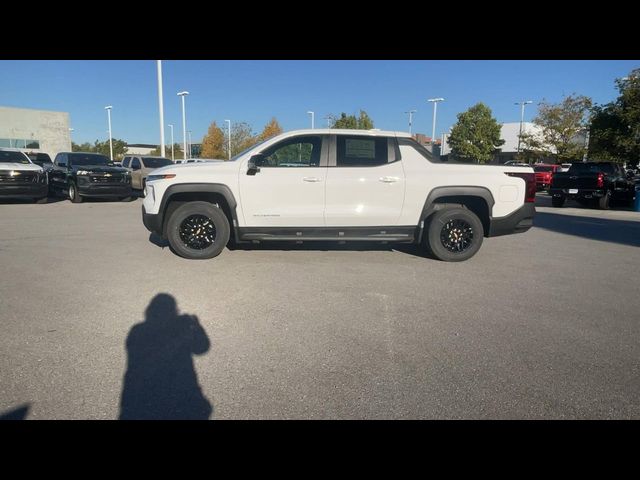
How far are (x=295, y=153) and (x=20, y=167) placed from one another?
11.3m

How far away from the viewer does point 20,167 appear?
12.9 meters

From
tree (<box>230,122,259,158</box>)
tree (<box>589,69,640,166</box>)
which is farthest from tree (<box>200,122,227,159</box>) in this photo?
tree (<box>589,69,640,166</box>)

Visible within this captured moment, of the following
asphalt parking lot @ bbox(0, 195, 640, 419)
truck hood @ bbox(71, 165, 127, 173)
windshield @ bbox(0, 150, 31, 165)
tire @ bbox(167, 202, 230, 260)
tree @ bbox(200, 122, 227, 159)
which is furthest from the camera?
tree @ bbox(200, 122, 227, 159)

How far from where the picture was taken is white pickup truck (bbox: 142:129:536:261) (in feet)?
19.9

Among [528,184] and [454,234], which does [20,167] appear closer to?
[454,234]

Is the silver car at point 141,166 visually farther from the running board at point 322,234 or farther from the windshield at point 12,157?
the running board at point 322,234

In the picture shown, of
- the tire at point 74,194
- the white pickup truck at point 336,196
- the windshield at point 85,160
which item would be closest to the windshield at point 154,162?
the windshield at point 85,160

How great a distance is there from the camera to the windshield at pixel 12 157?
13.4 metres

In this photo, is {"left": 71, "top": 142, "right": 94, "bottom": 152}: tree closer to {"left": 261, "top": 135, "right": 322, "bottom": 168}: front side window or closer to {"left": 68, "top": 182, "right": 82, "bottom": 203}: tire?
{"left": 68, "top": 182, "right": 82, "bottom": 203}: tire

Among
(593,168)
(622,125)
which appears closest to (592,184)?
(593,168)

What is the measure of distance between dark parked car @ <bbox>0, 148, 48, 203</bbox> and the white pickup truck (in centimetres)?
957

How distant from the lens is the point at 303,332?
3.70 meters

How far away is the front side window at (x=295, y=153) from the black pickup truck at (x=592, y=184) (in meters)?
13.3
